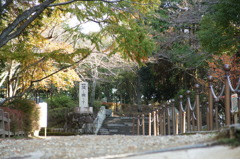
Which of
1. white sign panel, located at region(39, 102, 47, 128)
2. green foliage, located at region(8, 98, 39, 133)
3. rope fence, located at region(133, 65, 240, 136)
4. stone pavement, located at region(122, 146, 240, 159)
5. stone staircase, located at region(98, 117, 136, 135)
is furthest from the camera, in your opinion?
stone staircase, located at region(98, 117, 136, 135)

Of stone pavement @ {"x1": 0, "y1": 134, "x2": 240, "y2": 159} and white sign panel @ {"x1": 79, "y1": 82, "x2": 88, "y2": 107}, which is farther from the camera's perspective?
white sign panel @ {"x1": 79, "y1": 82, "x2": 88, "y2": 107}

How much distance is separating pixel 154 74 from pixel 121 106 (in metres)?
9.53

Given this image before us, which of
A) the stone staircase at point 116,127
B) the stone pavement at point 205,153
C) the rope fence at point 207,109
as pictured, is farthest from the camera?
the stone staircase at point 116,127

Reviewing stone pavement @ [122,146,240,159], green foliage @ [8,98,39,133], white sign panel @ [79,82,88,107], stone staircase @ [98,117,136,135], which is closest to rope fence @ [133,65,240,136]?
stone pavement @ [122,146,240,159]

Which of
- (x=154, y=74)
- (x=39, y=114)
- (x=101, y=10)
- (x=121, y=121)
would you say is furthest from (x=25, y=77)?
(x=154, y=74)

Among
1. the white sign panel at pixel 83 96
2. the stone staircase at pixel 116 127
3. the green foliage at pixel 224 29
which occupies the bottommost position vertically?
the stone staircase at pixel 116 127

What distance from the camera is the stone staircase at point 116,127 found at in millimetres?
18808

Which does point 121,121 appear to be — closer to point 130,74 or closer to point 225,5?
point 130,74

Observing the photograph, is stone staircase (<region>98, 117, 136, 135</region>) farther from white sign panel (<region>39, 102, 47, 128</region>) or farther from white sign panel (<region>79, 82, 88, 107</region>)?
white sign panel (<region>39, 102, 47, 128</region>)

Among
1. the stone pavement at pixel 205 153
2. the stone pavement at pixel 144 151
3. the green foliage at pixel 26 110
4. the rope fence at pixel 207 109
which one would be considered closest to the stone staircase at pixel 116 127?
the green foliage at pixel 26 110

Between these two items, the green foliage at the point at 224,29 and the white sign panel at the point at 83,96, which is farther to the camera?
the white sign panel at the point at 83,96

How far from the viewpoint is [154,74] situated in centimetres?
2319

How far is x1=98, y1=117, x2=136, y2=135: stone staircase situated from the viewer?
1881cm

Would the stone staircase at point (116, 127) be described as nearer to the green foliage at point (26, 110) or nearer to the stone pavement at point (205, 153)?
the green foliage at point (26, 110)
